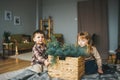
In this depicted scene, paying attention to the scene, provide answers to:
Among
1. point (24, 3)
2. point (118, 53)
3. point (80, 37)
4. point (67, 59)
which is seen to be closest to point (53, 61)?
point (67, 59)

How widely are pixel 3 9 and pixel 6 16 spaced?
317 millimetres

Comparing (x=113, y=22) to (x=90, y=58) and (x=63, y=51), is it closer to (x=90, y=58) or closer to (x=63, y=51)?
(x=90, y=58)

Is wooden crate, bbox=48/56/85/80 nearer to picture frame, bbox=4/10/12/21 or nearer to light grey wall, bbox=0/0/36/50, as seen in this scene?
light grey wall, bbox=0/0/36/50

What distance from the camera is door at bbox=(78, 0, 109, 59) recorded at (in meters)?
6.75

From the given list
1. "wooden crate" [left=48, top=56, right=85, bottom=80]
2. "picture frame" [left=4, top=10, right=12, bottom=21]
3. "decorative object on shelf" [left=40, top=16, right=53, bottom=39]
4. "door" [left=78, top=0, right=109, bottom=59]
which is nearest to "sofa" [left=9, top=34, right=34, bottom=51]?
"picture frame" [left=4, top=10, right=12, bottom=21]

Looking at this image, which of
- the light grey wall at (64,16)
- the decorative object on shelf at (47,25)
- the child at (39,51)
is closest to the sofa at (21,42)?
the decorative object on shelf at (47,25)

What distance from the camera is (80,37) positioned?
4.94 feet

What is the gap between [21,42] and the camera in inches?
285

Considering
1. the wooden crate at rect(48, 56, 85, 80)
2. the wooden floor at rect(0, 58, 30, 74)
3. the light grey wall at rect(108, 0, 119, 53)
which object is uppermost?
the light grey wall at rect(108, 0, 119, 53)

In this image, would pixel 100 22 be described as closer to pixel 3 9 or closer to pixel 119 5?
pixel 119 5

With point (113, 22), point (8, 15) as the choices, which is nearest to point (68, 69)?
point (113, 22)

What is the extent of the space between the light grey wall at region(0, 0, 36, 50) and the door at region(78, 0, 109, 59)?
254cm

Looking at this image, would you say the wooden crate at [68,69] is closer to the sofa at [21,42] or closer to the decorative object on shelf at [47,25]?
the sofa at [21,42]

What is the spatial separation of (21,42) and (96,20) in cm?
325
